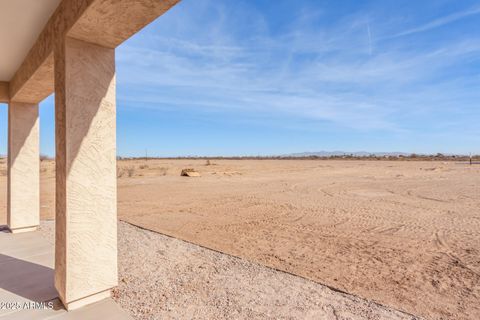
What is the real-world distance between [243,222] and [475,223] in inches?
246

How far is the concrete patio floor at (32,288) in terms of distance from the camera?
2951 mm

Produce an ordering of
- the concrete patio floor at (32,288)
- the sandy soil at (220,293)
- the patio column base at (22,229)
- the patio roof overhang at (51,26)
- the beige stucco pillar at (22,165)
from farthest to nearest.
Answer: the patio column base at (22,229)
the beige stucco pillar at (22,165)
the sandy soil at (220,293)
the concrete patio floor at (32,288)
the patio roof overhang at (51,26)

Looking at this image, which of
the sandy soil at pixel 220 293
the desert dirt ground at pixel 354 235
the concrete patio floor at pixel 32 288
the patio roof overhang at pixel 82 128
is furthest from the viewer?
the desert dirt ground at pixel 354 235

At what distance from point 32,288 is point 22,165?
3330mm

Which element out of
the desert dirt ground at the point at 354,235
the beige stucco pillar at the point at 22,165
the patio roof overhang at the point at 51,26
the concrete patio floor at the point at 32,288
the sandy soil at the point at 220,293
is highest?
the patio roof overhang at the point at 51,26

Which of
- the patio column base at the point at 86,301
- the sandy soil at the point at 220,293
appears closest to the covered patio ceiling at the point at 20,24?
the patio column base at the point at 86,301

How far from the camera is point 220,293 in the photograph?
3.52m

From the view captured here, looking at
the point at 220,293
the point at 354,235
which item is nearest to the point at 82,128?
the point at 220,293

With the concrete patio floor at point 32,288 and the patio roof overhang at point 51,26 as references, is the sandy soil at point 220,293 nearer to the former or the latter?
the concrete patio floor at point 32,288

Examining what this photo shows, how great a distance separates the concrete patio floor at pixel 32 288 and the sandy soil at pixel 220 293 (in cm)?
31

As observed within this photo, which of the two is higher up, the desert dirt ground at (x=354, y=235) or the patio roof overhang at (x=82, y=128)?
the patio roof overhang at (x=82, y=128)

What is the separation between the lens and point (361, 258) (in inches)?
202

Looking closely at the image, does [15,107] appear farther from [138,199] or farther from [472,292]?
[472,292]

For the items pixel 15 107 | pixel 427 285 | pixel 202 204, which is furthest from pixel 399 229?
pixel 15 107
